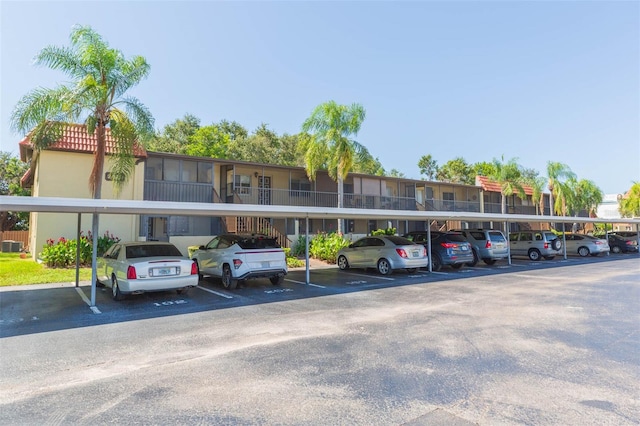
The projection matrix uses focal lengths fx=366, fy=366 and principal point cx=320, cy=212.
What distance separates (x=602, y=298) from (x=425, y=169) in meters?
48.8

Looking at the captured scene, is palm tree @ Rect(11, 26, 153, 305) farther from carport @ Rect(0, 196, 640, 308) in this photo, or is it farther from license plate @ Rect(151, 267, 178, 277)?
license plate @ Rect(151, 267, 178, 277)

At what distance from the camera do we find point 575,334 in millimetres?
5785

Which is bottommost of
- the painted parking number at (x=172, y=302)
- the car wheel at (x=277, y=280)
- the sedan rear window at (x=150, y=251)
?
the painted parking number at (x=172, y=302)

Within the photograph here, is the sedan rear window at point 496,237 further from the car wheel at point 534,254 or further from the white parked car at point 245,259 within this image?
the white parked car at point 245,259

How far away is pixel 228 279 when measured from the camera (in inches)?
402

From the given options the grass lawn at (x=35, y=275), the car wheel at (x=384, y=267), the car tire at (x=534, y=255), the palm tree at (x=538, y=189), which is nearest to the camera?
the grass lawn at (x=35, y=275)

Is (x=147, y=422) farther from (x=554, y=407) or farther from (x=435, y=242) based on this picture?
(x=435, y=242)

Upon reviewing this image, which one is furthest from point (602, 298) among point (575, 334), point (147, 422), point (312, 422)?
point (147, 422)

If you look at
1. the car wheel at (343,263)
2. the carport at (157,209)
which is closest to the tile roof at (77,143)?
the carport at (157,209)

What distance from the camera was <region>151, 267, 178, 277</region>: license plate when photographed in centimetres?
827

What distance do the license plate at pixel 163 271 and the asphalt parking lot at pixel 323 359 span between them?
0.69m

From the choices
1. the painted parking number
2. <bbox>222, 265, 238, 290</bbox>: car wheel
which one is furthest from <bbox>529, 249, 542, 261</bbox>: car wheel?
the painted parking number

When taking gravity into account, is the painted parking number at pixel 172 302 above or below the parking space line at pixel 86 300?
below

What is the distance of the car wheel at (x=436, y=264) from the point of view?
14.2 meters
